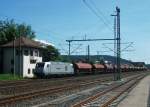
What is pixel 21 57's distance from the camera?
7775cm

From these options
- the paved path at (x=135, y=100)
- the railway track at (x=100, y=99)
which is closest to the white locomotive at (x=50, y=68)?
the railway track at (x=100, y=99)

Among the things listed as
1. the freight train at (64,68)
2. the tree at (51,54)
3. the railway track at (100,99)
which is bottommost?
the railway track at (100,99)

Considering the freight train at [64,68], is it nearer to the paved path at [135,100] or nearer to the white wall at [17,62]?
the white wall at [17,62]

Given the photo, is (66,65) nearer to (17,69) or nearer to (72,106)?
(17,69)

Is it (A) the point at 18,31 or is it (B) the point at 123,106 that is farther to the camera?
(A) the point at 18,31

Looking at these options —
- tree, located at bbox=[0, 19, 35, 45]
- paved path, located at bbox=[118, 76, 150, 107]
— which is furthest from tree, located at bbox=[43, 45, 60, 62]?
paved path, located at bbox=[118, 76, 150, 107]

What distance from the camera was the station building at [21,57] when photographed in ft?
254

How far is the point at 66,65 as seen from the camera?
74.0 meters

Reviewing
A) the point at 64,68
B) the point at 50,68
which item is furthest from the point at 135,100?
the point at 64,68

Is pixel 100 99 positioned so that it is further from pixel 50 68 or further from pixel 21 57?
pixel 21 57

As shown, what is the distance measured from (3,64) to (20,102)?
61.4m

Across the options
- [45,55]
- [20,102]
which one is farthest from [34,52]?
[20,102]

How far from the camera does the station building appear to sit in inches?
3050

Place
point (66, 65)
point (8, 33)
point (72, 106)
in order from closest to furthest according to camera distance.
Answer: point (72, 106) → point (66, 65) → point (8, 33)
